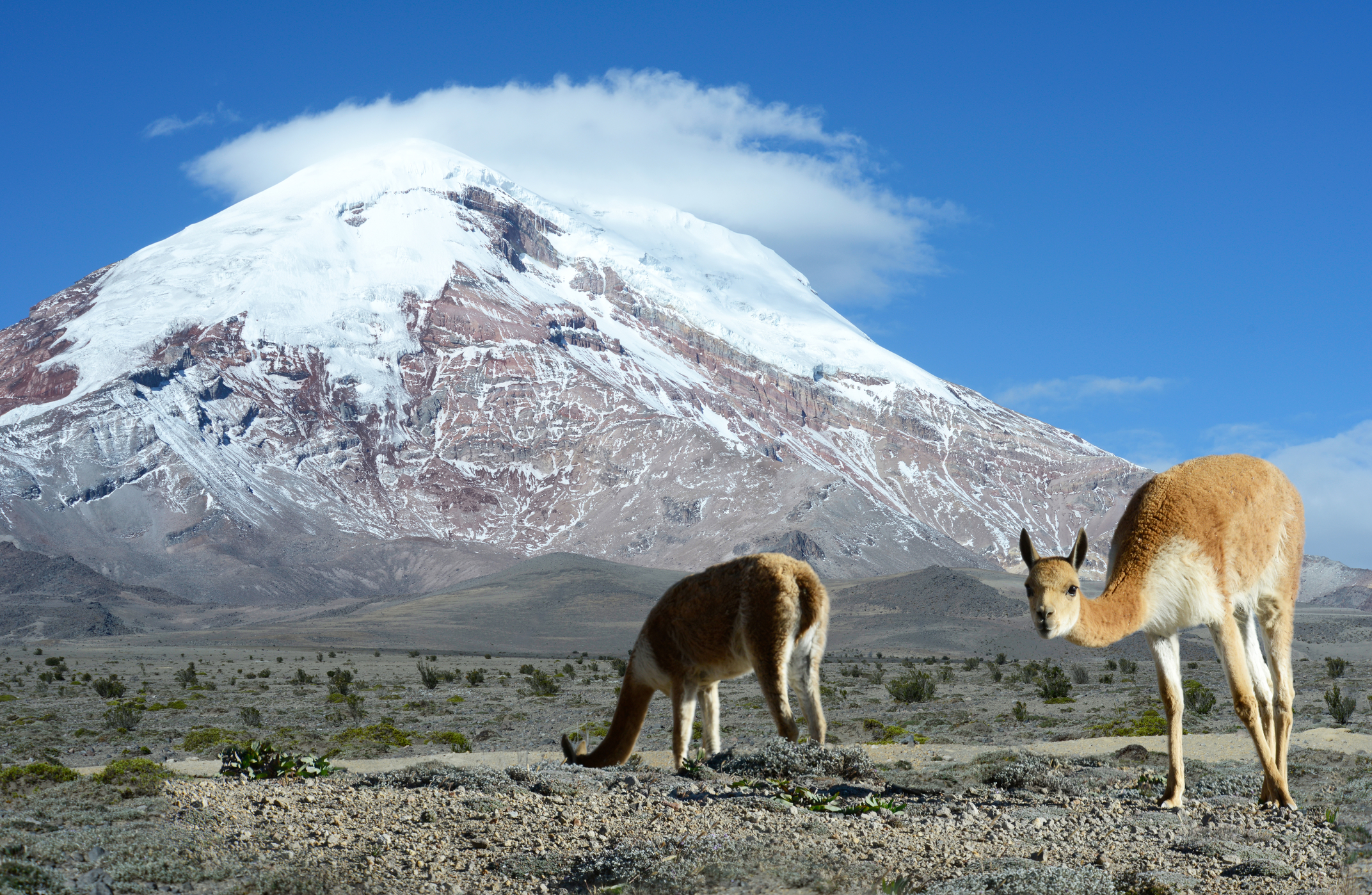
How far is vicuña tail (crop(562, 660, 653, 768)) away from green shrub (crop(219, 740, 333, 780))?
261 centimetres

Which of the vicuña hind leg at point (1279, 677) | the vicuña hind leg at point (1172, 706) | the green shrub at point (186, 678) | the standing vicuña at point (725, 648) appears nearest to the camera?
the vicuña hind leg at point (1172, 706)

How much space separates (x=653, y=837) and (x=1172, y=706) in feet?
15.3

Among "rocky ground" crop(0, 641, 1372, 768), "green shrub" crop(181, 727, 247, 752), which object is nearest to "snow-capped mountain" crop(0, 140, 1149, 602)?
"rocky ground" crop(0, 641, 1372, 768)

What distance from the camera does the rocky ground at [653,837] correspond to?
7590 mm

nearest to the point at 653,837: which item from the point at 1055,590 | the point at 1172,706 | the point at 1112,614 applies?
the point at 1055,590

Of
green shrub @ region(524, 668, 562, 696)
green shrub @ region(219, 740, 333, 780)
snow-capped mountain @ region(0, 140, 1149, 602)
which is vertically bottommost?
green shrub @ region(524, 668, 562, 696)

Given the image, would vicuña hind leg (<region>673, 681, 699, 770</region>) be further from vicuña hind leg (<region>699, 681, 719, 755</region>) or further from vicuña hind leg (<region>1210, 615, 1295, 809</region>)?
vicuña hind leg (<region>1210, 615, 1295, 809</region>)

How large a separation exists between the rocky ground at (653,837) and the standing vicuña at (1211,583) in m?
1.00

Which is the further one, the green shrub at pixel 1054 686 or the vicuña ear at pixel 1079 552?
the green shrub at pixel 1054 686

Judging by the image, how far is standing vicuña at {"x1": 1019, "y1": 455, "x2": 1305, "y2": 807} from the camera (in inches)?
361

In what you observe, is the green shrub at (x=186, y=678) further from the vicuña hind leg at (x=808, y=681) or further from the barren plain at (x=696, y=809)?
the vicuña hind leg at (x=808, y=681)

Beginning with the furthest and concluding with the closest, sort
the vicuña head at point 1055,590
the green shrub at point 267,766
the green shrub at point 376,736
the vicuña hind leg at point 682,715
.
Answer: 1. the green shrub at point 376,736
2. the vicuña hind leg at point 682,715
3. the green shrub at point 267,766
4. the vicuña head at point 1055,590

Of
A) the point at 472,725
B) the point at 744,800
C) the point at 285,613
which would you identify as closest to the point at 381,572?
the point at 285,613

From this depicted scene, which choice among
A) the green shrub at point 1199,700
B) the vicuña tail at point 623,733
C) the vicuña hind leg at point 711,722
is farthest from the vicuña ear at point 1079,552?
the green shrub at point 1199,700
